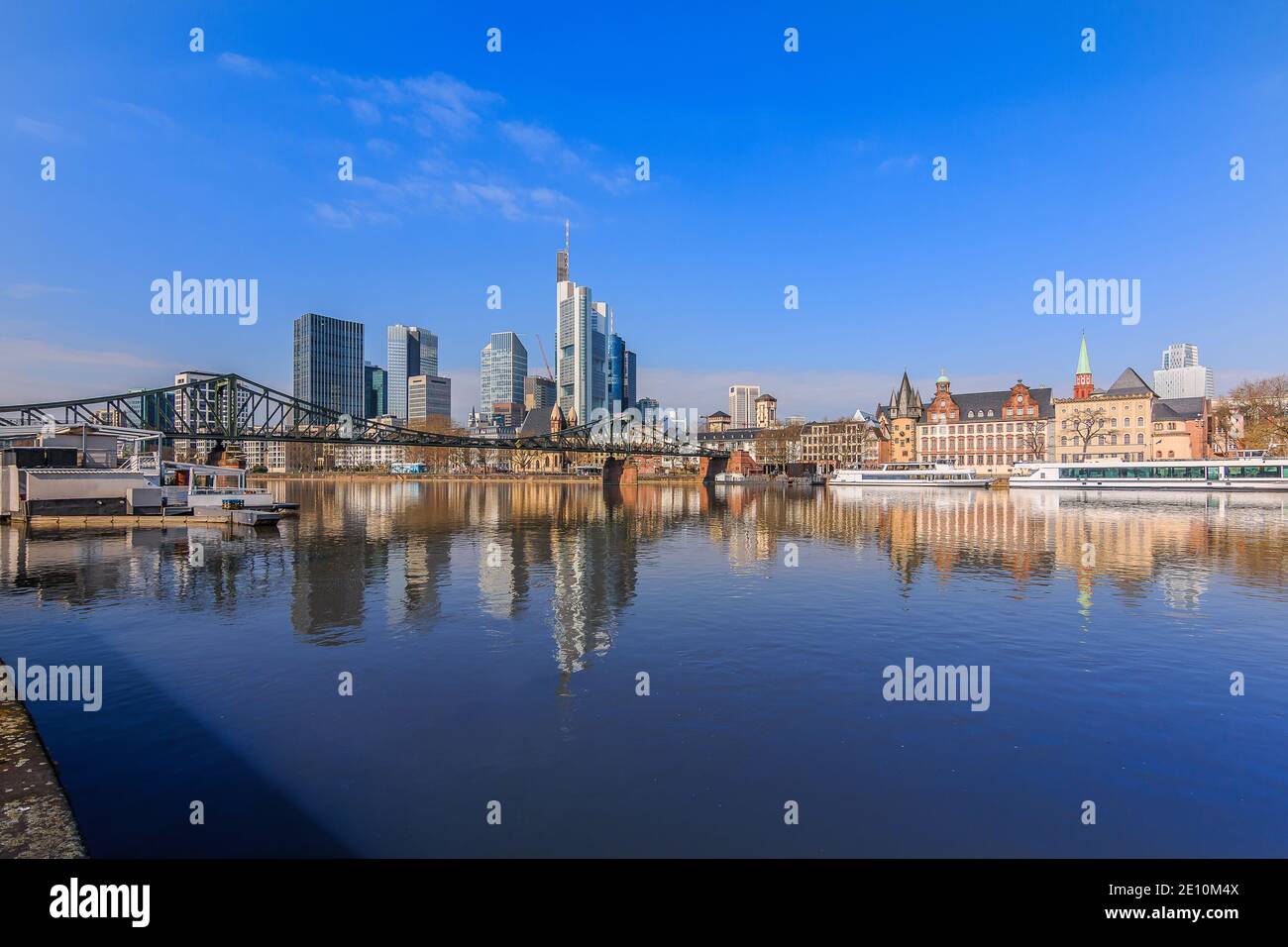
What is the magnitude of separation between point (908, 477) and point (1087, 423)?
4677 centimetres

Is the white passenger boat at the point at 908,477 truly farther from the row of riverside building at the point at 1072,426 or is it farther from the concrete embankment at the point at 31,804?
the concrete embankment at the point at 31,804

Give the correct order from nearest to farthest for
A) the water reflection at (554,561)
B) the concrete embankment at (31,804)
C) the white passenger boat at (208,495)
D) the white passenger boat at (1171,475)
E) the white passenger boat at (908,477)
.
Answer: the concrete embankment at (31,804) → the water reflection at (554,561) → the white passenger boat at (208,495) → the white passenger boat at (1171,475) → the white passenger boat at (908,477)

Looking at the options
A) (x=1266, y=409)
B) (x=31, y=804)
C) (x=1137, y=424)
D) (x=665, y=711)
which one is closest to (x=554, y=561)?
(x=665, y=711)

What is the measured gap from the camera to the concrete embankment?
834cm

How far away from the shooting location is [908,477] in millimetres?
142750

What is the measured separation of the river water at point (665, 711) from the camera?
9.89 metres

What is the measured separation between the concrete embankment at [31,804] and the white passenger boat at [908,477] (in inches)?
5491
